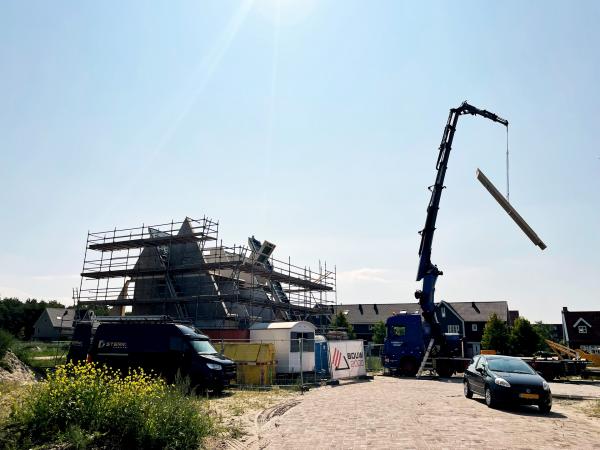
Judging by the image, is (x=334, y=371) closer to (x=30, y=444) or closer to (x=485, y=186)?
(x=485, y=186)

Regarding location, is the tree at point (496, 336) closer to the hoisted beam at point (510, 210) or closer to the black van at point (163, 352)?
the hoisted beam at point (510, 210)

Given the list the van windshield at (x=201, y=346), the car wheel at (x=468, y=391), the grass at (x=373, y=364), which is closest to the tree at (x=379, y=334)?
the grass at (x=373, y=364)

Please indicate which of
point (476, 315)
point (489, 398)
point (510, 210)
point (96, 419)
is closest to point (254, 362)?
point (489, 398)

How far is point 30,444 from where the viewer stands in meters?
6.38

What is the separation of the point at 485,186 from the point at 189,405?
19192 millimetres

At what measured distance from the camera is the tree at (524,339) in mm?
43250

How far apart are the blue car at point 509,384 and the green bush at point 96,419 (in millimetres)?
8114

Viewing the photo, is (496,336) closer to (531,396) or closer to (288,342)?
(288,342)

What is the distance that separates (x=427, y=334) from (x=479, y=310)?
148 feet

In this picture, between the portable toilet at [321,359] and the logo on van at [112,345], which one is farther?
the portable toilet at [321,359]

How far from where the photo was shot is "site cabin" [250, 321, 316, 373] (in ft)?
67.4

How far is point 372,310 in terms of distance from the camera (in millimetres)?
72562

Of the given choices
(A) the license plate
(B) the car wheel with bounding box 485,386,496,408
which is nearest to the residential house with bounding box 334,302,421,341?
(B) the car wheel with bounding box 485,386,496,408

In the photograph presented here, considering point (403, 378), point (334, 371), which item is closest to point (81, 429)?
point (334, 371)
